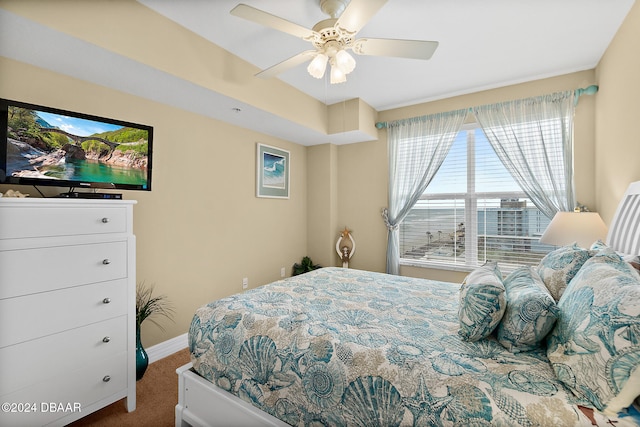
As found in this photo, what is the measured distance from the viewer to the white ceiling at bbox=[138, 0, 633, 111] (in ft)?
6.41

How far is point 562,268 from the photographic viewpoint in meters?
1.44

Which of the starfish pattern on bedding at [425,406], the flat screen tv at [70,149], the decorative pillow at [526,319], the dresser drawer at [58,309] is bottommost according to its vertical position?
the starfish pattern on bedding at [425,406]

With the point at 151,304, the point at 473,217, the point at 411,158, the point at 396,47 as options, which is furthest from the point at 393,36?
the point at 151,304

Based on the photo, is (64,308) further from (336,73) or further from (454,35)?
(454,35)

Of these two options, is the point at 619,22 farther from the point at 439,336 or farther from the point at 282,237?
the point at 282,237

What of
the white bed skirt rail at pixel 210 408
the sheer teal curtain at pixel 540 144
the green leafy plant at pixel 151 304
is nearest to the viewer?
the white bed skirt rail at pixel 210 408

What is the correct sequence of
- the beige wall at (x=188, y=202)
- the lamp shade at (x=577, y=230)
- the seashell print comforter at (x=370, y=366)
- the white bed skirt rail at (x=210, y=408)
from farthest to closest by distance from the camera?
the lamp shade at (x=577, y=230), the beige wall at (x=188, y=202), the white bed skirt rail at (x=210, y=408), the seashell print comforter at (x=370, y=366)

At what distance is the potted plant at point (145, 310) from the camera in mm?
2182

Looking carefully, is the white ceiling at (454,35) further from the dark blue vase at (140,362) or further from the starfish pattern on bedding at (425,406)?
the dark blue vase at (140,362)

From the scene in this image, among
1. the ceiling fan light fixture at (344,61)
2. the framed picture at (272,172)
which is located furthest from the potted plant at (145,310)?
the ceiling fan light fixture at (344,61)

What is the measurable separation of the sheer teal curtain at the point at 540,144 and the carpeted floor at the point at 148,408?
146 inches

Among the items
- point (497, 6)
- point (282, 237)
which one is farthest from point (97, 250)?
point (497, 6)

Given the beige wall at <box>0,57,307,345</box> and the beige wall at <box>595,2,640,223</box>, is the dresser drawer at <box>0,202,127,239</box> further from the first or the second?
the beige wall at <box>595,2,640,223</box>

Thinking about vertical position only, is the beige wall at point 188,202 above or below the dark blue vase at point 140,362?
above
